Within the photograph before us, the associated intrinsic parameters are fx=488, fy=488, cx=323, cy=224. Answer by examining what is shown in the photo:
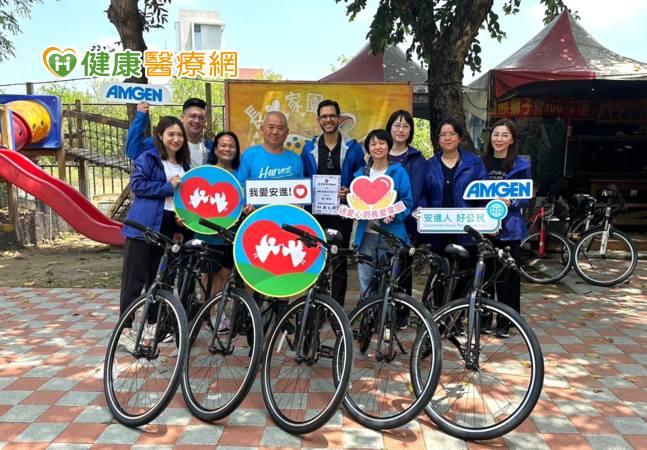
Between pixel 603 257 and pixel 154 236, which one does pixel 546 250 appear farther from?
pixel 154 236

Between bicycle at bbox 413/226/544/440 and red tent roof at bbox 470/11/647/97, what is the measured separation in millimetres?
4633

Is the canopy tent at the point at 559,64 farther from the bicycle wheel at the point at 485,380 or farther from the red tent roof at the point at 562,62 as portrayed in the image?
the bicycle wheel at the point at 485,380

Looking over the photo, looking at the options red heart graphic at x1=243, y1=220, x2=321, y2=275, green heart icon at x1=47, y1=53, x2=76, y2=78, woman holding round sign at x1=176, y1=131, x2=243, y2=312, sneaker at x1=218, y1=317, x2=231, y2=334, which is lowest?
sneaker at x1=218, y1=317, x2=231, y2=334

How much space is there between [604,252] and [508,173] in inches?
127

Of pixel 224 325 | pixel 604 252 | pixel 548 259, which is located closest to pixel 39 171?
pixel 224 325

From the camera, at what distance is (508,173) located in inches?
152

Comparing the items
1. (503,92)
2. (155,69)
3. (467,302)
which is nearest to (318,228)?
(467,302)

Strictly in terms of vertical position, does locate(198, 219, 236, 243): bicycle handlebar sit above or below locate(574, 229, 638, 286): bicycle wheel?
above

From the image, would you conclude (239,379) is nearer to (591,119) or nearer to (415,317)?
(415,317)

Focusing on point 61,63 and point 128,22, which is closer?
point 61,63

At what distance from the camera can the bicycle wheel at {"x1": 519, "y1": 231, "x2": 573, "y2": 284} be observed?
247 inches

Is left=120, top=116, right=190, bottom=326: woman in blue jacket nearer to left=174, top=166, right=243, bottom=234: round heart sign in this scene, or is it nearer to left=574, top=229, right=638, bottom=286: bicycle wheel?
left=174, top=166, right=243, bottom=234: round heart sign

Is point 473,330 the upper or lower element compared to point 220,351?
upper

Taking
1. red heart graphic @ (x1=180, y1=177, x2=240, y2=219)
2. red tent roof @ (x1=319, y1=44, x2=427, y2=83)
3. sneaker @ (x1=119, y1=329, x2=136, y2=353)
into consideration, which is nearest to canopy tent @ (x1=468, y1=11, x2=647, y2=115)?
red tent roof @ (x1=319, y1=44, x2=427, y2=83)
